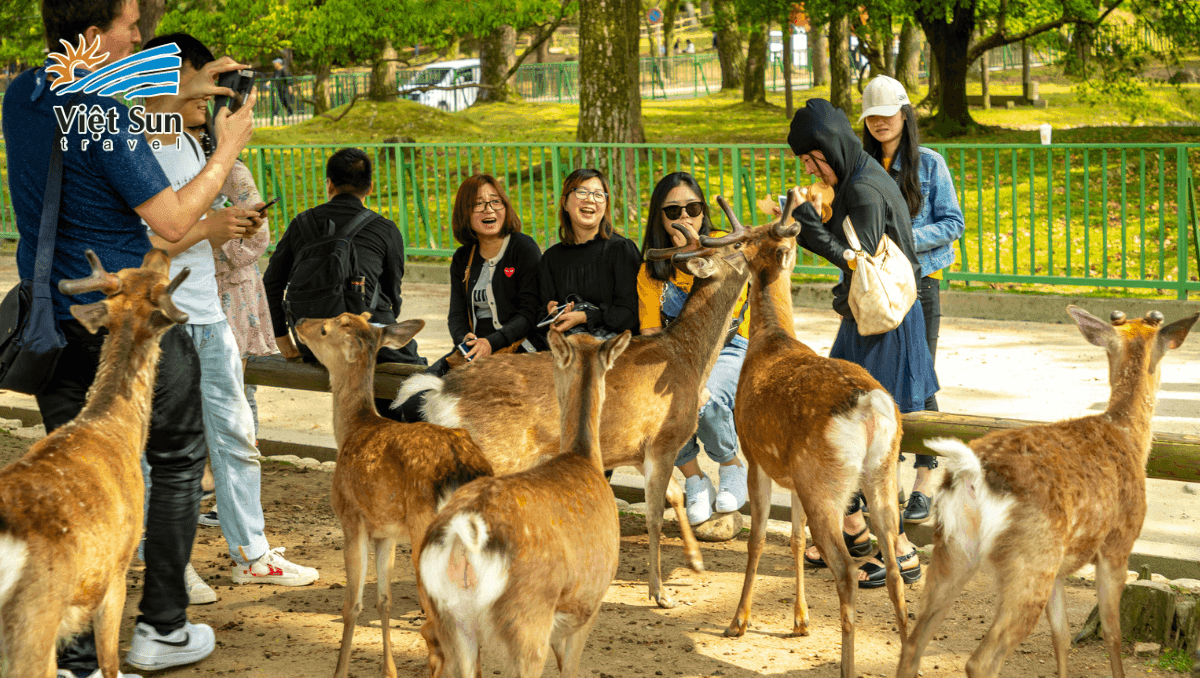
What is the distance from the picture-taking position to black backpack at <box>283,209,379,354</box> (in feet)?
19.2

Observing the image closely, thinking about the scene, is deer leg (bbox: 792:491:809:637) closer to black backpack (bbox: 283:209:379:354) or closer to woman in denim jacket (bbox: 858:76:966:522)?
woman in denim jacket (bbox: 858:76:966:522)

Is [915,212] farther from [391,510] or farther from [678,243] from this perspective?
[391,510]

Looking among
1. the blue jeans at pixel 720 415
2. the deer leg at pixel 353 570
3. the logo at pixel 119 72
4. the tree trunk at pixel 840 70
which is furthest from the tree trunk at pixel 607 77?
the deer leg at pixel 353 570

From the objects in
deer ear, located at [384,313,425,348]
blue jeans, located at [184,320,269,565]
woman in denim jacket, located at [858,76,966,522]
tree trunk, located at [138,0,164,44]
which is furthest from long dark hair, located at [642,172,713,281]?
tree trunk, located at [138,0,164,44]

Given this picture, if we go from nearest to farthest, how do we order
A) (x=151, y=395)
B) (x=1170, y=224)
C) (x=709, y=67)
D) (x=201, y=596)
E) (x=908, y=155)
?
(x=151, y=395), (x=201, y=596), (x=908, y=155), (x=1170, y=224), (x=709, y=67)

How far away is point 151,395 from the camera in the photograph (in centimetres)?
400

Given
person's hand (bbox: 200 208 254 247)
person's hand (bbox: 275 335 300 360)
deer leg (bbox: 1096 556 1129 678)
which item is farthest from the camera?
person's hand (bbox: 275 335 300 360)

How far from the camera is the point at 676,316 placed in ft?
19.8

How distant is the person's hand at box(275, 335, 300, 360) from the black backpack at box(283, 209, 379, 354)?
514mm

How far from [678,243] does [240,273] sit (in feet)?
8.51

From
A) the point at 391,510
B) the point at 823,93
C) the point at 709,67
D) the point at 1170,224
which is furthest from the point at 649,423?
the point at 709,67

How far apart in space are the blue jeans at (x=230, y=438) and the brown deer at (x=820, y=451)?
222 centimetres

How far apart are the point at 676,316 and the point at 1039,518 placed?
8.53ft

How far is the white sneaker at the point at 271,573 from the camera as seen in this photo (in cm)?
537
